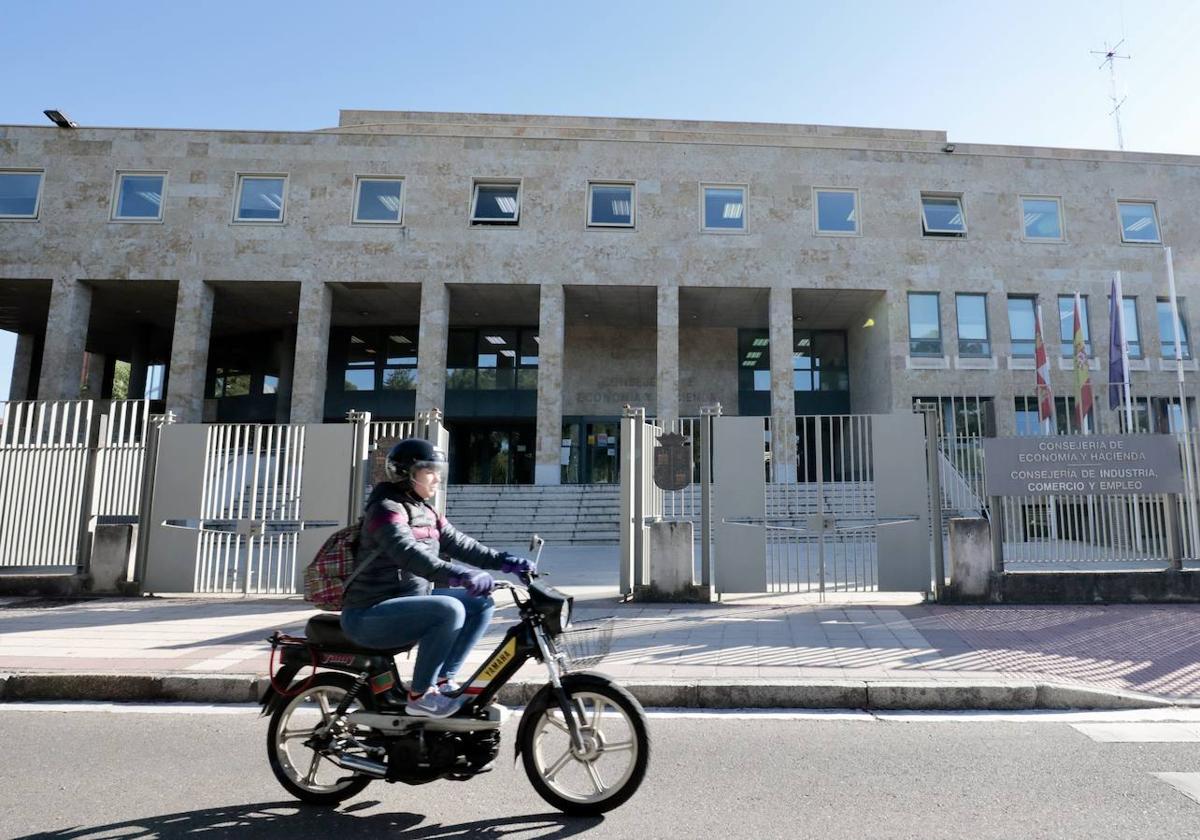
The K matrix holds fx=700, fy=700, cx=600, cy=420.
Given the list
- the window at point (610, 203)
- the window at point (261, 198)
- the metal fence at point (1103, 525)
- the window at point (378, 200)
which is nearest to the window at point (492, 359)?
the window at point (378, 200)

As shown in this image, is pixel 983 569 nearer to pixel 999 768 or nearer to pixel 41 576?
pixel 999 768

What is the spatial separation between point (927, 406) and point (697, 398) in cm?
1908

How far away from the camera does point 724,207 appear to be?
24.3m

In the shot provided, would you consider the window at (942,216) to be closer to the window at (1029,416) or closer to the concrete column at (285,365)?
the window at (1029,416)

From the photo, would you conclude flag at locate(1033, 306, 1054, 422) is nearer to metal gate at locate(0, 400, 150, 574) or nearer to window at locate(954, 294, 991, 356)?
window at locate(954, 294, 991, 356)

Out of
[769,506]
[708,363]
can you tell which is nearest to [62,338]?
[708,363]

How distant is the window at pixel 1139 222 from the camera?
80.5 feet

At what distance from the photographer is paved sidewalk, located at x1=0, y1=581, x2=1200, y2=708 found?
17.5 ft

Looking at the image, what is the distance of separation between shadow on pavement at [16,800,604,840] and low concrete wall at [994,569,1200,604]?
295 inches

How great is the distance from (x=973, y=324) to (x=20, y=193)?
107 feet

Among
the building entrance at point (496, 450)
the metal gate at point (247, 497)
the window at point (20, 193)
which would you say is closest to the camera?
the metal gate at point (247, 497)

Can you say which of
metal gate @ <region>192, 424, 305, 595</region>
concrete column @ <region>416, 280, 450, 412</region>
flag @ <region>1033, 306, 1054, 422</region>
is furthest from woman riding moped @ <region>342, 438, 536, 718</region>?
concrete column @ <region>416, 280, 450, 412</region>

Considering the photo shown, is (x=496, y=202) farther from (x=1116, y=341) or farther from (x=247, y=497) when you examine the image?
(x=1116, y=341)

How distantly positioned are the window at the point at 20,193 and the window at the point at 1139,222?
122 feet
